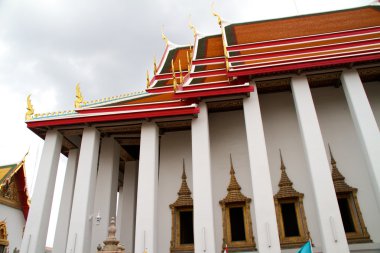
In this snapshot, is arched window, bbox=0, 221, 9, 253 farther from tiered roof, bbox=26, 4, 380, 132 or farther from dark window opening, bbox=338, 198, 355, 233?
dark window opening, bbox=338, 198, 355, 233

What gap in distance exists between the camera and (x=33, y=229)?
7367mm

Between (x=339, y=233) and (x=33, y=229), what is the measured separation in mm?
6577

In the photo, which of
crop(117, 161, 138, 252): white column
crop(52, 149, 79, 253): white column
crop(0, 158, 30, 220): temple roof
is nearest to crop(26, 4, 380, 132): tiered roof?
crop(52, 149, 79, 253): white column

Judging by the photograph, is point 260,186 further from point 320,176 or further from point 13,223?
point 13,223

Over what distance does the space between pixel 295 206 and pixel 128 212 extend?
16.2 ft

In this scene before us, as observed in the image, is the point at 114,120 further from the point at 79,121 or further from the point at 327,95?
the point at 327,95

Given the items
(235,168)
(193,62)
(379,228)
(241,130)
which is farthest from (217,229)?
(193,62)

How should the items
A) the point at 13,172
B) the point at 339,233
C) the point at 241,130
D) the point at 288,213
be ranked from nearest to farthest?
the point at 339,233 < the point at 288,213 < the point at 241,130 < the point at 13,172

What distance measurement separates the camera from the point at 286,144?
27.9 ft

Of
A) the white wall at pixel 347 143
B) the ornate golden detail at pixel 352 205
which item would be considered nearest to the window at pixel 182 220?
the ornate golden detail at pixel 352 205

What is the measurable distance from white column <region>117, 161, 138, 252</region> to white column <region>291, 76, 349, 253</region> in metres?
5.53

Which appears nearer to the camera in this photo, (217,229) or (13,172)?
(217,229)

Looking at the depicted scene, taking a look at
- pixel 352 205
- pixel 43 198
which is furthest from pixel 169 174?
pixel 352 205

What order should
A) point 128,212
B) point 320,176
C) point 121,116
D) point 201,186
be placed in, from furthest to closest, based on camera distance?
point 128,212, point 121,116, point 201,186, point 320,176
